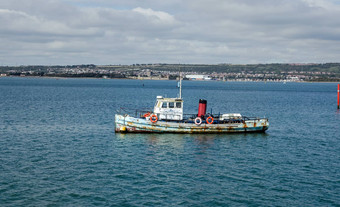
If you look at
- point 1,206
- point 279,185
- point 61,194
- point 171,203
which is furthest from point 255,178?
point 1,206

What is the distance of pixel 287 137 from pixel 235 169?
18.4 metres

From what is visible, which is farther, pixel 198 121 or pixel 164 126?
pixel 198 121

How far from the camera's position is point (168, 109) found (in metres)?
46.8

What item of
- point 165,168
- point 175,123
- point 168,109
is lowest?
point 165,168

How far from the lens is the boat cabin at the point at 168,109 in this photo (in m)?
46.7

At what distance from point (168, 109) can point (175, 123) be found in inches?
100

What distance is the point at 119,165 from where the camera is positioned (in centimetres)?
3212

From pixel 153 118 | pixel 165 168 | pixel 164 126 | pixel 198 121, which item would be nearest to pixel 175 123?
pixel 164 126

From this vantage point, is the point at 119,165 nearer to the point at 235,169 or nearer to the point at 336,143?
the point at 235,169

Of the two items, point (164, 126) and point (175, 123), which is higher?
point (175, 123)

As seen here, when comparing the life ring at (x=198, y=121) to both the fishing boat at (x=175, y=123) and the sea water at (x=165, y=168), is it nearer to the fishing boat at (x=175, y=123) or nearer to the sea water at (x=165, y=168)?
the fishing boat at (x=175, y=123)

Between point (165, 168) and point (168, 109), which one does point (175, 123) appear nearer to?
point (168, 109)

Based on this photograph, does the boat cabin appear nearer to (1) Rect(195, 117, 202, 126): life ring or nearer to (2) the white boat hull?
(2) the white boat hull

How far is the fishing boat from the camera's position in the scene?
45344 mm
